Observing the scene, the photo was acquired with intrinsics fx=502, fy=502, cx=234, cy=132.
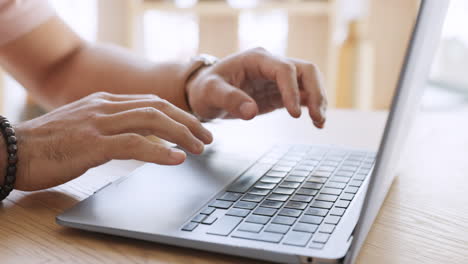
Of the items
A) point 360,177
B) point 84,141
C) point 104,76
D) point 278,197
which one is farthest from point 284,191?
point 104,76

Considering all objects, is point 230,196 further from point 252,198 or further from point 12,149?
point 12,149

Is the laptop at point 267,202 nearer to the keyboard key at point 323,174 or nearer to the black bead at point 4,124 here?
the keyboard key at point 323,174

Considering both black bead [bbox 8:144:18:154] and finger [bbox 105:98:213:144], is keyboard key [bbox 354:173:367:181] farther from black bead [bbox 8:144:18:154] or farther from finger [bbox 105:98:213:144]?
black bead [bbox 8:144:18:154]

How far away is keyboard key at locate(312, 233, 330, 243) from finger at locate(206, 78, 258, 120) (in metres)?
0.32

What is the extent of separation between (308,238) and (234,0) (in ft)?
8.13

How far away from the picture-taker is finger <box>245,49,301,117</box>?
0.76 m

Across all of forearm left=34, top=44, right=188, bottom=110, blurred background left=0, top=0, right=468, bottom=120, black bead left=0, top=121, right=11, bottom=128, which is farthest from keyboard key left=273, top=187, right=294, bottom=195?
blurred background left=0, top=0, right=468, bottom=120

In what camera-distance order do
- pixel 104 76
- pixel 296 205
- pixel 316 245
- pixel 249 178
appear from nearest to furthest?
pixel 316 245 < pixel 296 205 < pixel 249 178 < pixel 104 76

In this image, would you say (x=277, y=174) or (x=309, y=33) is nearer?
(x=277, y=174)

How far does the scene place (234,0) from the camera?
278 centimetres

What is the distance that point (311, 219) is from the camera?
49cm

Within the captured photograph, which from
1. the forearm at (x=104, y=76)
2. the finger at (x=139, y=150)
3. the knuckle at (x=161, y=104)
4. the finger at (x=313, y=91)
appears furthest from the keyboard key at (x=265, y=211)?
the forearm at (x=104, y=76)

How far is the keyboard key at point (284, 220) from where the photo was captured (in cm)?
48

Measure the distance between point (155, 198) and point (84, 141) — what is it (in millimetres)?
115
